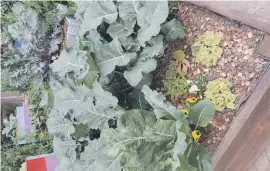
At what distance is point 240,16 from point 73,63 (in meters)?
1.27

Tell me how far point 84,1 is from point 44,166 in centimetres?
177

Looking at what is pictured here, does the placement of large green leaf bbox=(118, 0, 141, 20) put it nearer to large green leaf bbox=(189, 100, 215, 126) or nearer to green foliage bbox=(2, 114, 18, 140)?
large green leaf bbox=(189, 100, 215, 126)

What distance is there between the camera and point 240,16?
7.11 ft

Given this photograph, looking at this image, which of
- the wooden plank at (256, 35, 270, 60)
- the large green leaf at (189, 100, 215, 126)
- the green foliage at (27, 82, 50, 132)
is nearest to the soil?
the wooden plank at (256, 35, 270, 60)

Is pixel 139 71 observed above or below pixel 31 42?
above

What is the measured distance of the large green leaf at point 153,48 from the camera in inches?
92.7

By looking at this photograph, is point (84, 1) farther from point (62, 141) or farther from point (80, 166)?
point (80, 166)

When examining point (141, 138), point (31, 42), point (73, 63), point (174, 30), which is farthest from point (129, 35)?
point (31, 42)

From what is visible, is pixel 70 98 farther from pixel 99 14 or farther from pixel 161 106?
pixel 161 106

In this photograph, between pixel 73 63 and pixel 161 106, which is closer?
pixel 161 106

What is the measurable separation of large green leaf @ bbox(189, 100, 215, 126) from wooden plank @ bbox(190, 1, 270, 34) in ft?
1.85

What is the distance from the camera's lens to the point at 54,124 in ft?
8.74

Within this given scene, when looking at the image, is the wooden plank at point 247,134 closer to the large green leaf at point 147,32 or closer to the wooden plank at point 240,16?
the wooden plank at point 240,16

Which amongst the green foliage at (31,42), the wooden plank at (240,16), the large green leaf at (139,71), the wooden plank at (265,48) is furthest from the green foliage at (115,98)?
the green foliage at (31,42)
